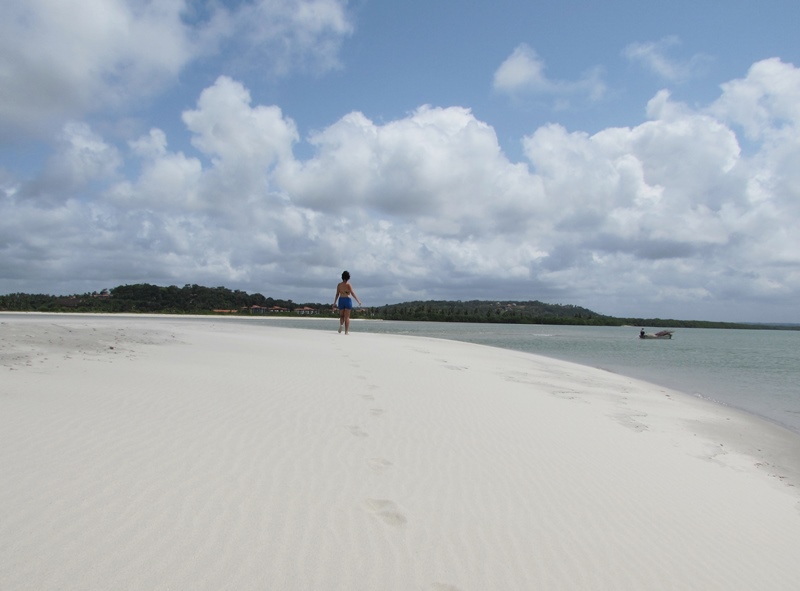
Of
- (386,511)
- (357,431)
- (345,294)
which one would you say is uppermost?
(345,294)

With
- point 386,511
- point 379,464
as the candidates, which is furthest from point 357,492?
point 379,464

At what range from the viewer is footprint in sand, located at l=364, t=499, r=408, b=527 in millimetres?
3387

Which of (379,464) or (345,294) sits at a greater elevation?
(345,294)

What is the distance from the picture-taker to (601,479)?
476 centimetres

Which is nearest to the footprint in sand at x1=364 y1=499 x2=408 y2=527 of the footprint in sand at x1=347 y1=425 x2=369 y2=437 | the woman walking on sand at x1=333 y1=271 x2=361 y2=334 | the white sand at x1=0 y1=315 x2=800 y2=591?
the white sand at x1=0 y1=315 x2=800 y2=591

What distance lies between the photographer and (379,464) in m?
4.46

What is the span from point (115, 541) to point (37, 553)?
1.18ft

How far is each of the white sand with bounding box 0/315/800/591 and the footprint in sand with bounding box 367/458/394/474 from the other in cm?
2

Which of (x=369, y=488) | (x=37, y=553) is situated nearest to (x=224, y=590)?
(x=37, y=553)

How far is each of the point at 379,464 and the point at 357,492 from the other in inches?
28.3

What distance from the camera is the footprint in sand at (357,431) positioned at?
210 inches

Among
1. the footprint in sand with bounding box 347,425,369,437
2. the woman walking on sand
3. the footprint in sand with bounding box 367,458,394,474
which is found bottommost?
the footprint in sand with bounding box 367,458,394,474

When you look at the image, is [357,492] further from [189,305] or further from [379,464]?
[189,305]

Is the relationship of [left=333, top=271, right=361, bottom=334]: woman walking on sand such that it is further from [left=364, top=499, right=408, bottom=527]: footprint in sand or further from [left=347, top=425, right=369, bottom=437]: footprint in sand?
[left=364, top=499, right=408, bottom=527]: footprint in sand
